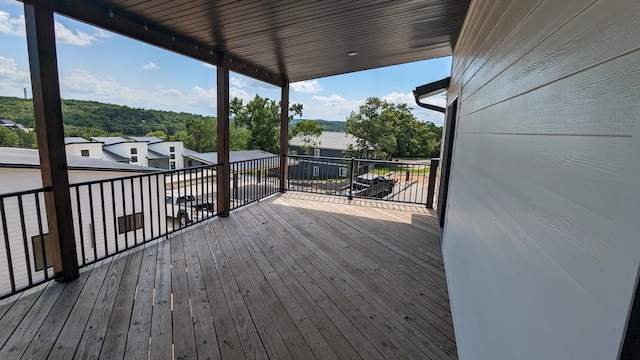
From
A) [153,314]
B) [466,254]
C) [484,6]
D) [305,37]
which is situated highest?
[305,37]

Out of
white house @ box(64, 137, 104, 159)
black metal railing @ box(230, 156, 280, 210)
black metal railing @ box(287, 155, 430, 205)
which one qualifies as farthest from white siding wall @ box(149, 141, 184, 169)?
black metal railing @ box(230, 156, 280, 210)

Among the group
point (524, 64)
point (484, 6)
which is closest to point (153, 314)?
point (524, 64)

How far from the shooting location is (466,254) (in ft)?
6.25

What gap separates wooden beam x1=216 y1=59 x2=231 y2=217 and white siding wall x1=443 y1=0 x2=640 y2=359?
366 cm

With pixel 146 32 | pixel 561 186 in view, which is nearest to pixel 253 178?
pixel 146 32

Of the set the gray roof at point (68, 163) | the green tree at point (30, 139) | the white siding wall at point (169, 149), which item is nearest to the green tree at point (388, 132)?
the white siding wall at point (169, 149)

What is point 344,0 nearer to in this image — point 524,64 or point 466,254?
point 524,64

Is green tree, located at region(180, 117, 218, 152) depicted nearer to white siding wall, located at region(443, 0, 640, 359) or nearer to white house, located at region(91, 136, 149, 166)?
white house, located at region(91, 136, 149, 166)

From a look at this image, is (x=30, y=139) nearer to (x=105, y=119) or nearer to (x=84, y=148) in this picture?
(x=84, y=148)

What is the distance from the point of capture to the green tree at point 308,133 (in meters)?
20.6

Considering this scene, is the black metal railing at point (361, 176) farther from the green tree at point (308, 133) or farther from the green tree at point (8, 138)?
the green tree at point (308, 133)

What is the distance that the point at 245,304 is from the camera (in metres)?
2.33

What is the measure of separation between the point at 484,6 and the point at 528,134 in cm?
170

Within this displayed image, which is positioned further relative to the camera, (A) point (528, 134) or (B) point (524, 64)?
(B) point (524, 64)
